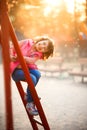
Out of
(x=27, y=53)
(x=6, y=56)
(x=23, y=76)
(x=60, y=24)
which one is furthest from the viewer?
(x=60, y=24)

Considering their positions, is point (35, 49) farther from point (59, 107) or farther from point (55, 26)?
point (55, 26)

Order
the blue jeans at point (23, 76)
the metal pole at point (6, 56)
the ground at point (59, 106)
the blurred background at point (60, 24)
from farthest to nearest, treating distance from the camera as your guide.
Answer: the blurred background at point (60, 24)
the ground at point (59, 106)
the blue jeans at point (23, 76)
the metal pole at point (6, 56)

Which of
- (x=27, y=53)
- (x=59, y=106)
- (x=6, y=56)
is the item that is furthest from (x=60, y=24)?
(x=6, y=56)

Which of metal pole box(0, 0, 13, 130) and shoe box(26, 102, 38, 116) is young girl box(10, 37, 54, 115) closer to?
shoe box(26, 102, 38, 116)

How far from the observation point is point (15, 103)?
25.2 feet

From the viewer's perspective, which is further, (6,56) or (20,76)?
(20,76)

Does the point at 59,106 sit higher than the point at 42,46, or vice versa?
the point at 42,46

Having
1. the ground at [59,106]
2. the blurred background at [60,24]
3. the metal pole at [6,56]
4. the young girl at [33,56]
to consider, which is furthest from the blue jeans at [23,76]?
the blurred background at [60,24]

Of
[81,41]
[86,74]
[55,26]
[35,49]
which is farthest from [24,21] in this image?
[35,49]

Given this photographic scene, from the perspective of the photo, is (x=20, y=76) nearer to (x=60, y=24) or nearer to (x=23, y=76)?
(x=23, y=76)

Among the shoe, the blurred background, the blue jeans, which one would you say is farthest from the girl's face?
the blurred background

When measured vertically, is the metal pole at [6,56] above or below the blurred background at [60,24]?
above

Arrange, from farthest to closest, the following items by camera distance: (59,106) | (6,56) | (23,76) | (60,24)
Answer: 1. (60,24)
2. (59,106)
3. (23,76)
4. (6,56)

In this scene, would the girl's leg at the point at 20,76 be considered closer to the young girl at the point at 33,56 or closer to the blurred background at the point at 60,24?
the young girl at the point at 33,56
